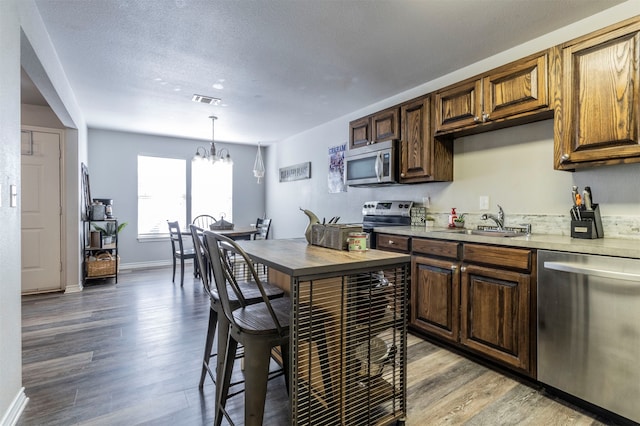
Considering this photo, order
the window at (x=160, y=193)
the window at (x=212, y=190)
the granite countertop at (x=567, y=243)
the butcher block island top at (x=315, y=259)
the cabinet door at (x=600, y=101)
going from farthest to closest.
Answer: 1. the window at (x=212, y=190)
2. the window at (x=160, y=193)
3. the cabinet door at (x=600, y=101)
4. the granite countertop at (x=567, y=243)
5. the butcher block island top at (x=315, y=259)

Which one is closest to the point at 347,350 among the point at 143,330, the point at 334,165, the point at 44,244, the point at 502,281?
the point at 502,281

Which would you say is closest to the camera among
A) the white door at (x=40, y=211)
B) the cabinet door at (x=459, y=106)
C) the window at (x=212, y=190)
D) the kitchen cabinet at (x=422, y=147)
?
the cabinet door at (x=459, y=106)

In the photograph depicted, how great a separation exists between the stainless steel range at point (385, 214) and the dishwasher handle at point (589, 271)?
1.55 metres

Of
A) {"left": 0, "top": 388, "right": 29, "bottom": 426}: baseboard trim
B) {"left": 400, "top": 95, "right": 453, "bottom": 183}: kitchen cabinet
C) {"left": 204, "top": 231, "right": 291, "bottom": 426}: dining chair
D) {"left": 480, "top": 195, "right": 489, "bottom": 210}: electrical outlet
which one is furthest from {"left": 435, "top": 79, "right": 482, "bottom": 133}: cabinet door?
{"left": 0, "top": 388, "right": 29, "bottom": 426}: baseboard trim

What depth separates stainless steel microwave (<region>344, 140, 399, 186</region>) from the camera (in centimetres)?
334

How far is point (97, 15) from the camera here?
2207 millimetres

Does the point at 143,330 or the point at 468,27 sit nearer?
the point at 468,27

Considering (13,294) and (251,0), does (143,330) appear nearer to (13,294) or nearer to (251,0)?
(13,294)

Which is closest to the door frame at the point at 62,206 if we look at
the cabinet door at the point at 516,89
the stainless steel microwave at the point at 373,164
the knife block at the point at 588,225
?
the stainless steel microwave at the point at 373,164

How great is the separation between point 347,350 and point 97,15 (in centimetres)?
266

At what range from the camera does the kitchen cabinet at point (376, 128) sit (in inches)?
132

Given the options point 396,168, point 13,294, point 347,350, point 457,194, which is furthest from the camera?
point 396,168

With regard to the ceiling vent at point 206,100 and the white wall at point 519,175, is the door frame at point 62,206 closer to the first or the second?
the ceiling vent at point 206,100

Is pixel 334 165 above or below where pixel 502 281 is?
above
